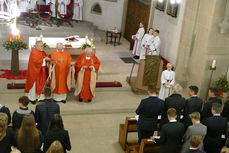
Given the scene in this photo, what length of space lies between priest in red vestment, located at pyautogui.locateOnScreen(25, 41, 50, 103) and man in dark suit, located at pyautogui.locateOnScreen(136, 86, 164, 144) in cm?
366

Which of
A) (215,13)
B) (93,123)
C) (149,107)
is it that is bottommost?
(93,123)

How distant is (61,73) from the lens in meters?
9.66

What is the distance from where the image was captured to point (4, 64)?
12305 millimetres

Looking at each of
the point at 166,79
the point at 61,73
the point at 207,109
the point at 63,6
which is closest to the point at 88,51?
the point at 61,73

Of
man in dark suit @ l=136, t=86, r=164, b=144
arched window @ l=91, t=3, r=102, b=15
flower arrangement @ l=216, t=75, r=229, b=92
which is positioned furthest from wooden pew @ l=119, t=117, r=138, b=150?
arched window @ l=91, t=3, r=102, b=15

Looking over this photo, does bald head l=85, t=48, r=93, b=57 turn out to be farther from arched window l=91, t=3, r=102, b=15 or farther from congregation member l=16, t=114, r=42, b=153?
arched window l=91, t=3, r=102, b=15

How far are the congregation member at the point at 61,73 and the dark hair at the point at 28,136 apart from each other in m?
4.28

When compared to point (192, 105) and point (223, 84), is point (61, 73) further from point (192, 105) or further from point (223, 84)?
point (223, 84)

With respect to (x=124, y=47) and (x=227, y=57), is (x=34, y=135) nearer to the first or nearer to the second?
(x=227, y=57)

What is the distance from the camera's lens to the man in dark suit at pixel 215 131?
6574mm

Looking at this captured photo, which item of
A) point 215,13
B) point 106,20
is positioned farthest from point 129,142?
point 106,20

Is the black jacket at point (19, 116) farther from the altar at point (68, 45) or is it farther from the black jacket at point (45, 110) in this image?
the altar at point (68, 45)

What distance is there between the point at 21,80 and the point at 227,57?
6.72 m

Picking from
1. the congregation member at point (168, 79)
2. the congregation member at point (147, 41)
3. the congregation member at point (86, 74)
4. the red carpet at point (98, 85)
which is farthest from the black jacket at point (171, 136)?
the congregation member at point (147, 41)
